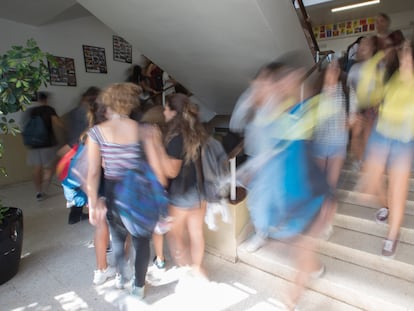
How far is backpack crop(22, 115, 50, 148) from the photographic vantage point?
3.60m

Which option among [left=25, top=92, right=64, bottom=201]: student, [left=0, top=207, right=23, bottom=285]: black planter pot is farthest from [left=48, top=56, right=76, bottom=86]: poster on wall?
[left=0, top=207, right=23, bottom=285]: black planter pot

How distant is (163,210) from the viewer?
1861mm

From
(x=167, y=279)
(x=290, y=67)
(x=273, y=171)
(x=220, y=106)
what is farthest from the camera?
(x=220, y=106)

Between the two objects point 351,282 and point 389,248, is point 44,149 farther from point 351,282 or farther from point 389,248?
point 389,248

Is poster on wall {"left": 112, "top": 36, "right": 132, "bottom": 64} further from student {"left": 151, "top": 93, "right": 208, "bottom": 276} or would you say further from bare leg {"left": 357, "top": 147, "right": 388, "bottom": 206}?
bare leg {"left": 357, "top": 147, "right": 388, "bottom": 206}

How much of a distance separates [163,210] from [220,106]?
3.75 meters

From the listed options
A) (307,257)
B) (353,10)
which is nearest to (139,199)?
(307,257)

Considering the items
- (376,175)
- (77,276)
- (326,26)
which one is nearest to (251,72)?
(376,175)

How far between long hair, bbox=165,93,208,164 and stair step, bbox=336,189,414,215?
1.63m

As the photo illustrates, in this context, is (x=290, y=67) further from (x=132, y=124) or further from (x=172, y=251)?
(x=172, y=251)

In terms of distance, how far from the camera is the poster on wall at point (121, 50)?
18.9 feet

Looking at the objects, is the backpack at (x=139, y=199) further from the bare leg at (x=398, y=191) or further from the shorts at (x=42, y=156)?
→ the shorts at (x=42, y=156)

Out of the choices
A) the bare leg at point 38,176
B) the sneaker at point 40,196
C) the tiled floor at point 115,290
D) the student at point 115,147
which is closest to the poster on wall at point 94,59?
the bare leg at point 38,176

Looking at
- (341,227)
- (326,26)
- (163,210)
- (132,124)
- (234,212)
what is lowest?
(341,227)
